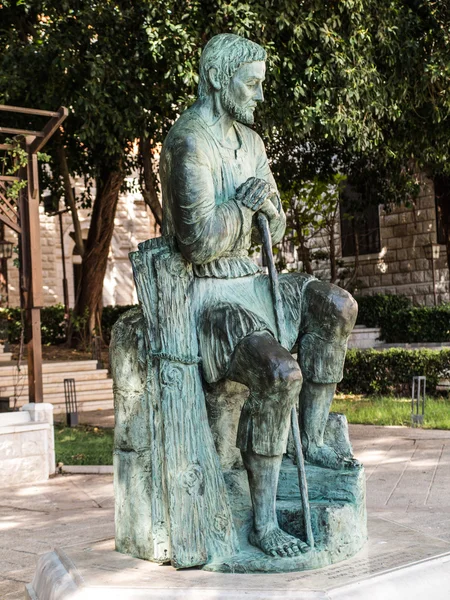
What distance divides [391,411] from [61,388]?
6.83m

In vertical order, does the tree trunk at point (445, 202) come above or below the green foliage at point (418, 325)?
above

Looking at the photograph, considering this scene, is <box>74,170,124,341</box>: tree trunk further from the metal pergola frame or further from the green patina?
the green patina

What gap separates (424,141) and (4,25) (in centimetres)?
770

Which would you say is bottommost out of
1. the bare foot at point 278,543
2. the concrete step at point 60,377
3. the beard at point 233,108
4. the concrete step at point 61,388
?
the concrete step at point 61,388

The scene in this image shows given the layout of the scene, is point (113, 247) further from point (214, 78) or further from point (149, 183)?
point (214, 78)

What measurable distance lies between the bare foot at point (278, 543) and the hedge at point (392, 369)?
11592 mm

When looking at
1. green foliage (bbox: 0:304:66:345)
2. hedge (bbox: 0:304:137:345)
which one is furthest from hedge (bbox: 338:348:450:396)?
green foliage (bbox: 0:304:66:345)

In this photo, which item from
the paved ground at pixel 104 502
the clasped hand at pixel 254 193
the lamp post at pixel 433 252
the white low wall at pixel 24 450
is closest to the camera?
the clasped hand at pixel 254 193

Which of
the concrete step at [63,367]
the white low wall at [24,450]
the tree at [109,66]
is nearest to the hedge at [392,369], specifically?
the concrete step at [63,367]

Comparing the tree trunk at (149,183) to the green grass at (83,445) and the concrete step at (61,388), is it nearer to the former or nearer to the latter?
the concrete step at (61,388)

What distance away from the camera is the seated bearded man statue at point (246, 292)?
10.9 ft

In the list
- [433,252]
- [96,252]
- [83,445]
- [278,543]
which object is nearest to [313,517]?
[278,543]

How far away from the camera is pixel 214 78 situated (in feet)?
11.8

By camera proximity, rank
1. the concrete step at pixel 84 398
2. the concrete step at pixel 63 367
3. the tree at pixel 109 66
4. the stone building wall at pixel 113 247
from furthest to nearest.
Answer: the stone building wall at pixel 113 247
the concrete step at pixel 63 367
the concrete step at pixel 84 398
the tree at pixel 109 66
